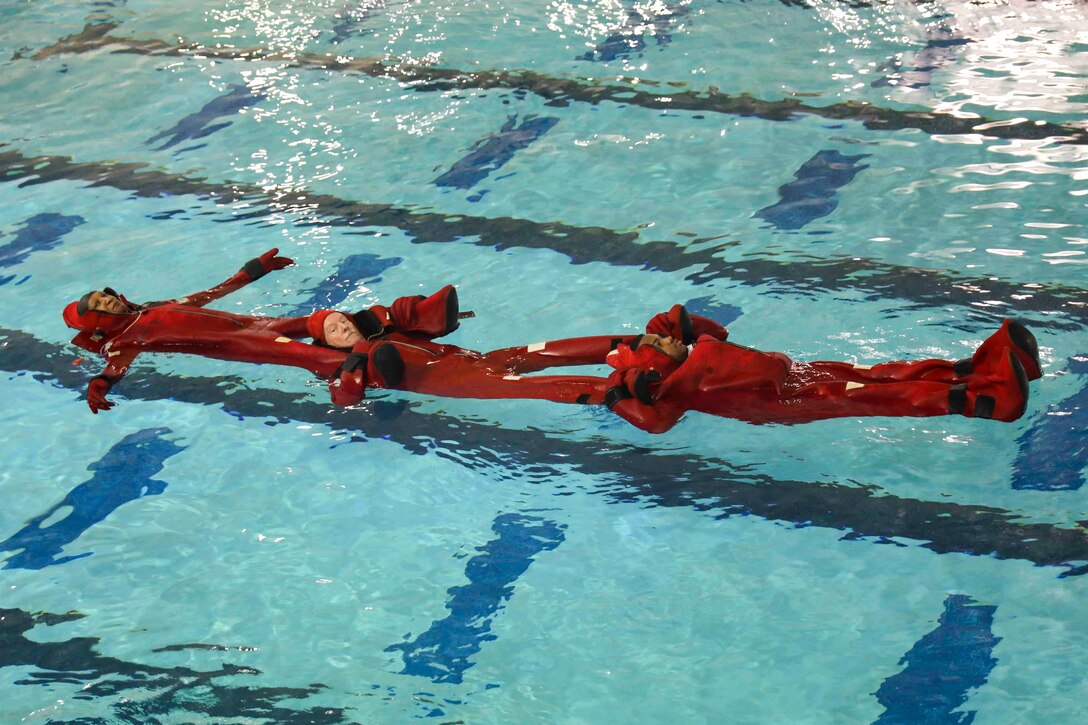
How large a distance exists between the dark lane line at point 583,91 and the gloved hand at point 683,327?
233 cm

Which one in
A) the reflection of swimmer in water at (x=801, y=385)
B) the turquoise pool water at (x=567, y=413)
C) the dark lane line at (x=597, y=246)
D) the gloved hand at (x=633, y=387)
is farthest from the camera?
the dark lane line at (x=597, y=246)

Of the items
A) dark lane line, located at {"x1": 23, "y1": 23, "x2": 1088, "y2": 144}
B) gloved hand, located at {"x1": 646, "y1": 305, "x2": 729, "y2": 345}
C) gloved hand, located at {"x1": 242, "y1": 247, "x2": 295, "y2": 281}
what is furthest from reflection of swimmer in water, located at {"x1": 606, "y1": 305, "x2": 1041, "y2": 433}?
dark lane line, located at {"x1": 23, "y1": 23, "x2": 1088, "y2": 144}

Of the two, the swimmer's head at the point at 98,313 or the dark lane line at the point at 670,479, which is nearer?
the dark lane line at the point at 670,479

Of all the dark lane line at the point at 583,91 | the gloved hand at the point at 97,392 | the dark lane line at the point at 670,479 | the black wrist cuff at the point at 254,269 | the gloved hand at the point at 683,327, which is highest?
the dark lane line at the point at 583,91

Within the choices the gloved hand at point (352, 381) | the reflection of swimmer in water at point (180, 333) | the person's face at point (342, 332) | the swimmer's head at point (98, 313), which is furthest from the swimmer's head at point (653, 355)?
the swimmer's head at point (98, 313)

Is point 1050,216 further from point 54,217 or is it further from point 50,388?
point 54,217

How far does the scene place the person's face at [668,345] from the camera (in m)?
3.19

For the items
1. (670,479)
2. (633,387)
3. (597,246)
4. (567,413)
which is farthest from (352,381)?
(597,246)

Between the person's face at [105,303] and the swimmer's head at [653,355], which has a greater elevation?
the person's face at [105,303]

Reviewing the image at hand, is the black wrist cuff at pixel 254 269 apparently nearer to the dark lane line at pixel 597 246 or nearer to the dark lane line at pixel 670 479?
the dark lane line at pixel 670 479

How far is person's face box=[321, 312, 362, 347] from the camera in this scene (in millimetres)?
3604

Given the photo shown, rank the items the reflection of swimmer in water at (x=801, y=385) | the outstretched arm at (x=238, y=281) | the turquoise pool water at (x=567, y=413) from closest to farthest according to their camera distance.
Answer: the turquoise pool water at (x=567, y=413), the reflection of swimmer in water at (x=801, y=385), the outstretched arm at (x=238, y=281)

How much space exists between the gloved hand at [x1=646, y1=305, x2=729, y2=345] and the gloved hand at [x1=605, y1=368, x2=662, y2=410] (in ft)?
0.82

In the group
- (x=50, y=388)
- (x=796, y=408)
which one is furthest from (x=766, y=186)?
(x=50, y=388)
